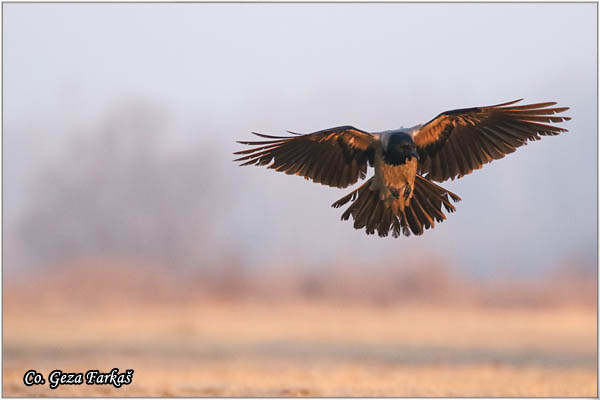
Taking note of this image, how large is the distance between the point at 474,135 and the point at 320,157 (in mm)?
2043

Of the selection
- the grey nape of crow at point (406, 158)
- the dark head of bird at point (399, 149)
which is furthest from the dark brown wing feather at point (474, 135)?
the dark head of bird at point (399, 149)

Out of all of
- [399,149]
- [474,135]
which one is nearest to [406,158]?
[399,149]

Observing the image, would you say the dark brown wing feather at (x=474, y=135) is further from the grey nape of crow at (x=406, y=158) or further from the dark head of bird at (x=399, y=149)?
the dark head of bird at (x=399, y=149)

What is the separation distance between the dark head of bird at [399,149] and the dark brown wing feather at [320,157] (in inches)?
28.3

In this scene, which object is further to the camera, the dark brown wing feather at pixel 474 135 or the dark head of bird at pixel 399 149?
the dark brown wing feather at pixel 474 135

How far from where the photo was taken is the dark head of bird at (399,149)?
31.7 feet

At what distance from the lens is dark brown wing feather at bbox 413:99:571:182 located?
33.3ft

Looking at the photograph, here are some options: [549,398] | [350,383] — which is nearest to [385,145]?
[549,398]

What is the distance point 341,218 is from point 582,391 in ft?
28.5

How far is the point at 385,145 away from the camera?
998cm

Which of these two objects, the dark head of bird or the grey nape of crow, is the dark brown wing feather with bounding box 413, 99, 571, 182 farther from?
the dark head of bird

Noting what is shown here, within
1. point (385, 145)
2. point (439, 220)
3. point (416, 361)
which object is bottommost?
point (416, 361)

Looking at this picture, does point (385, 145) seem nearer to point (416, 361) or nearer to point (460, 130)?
point (460, 130)

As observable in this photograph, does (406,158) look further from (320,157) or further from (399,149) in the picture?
(320,157)
